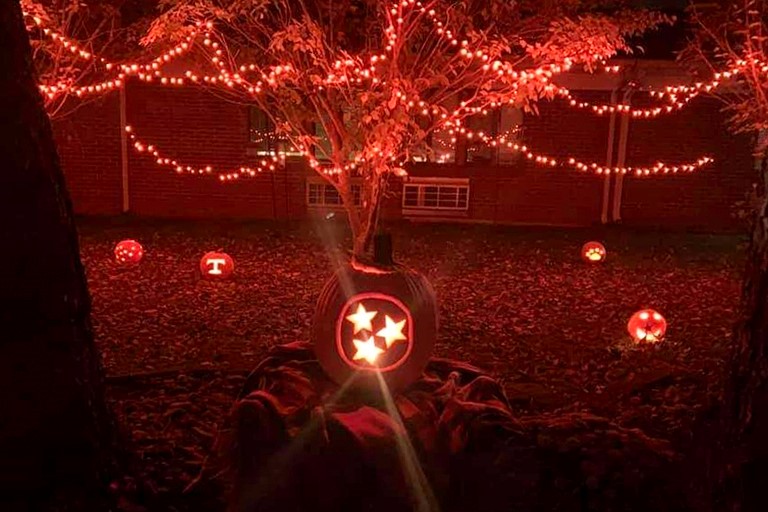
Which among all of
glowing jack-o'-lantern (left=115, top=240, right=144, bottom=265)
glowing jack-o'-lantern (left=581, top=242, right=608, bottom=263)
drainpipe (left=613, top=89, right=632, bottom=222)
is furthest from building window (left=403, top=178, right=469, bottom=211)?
glowing jack-o'-lantern (left=115, top=240, right=144, bottom=265)

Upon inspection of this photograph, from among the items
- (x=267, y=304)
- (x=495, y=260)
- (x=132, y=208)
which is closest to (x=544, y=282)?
(x=495, y=260)

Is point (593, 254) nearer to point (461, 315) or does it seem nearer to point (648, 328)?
point (461, 315)

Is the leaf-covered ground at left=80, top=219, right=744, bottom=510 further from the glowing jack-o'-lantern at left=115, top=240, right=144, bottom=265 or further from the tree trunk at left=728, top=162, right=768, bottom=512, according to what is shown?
the tree trunk at left=728, top=162, right=768, bottom=512

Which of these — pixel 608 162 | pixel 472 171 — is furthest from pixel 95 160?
pixel 608 162

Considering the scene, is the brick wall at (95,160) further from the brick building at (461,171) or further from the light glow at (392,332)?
the light glow at (392,332)

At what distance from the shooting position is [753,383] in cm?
303

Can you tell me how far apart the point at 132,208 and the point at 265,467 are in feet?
39.6

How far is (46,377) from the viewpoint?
335 cm

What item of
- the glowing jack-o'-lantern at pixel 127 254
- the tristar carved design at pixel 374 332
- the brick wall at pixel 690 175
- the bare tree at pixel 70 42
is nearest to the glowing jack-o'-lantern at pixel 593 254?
the brick wall at pixel 690 175

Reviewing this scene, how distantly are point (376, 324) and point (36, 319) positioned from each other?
1.61 meters

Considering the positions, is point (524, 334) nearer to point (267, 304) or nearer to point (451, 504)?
point (267, 304)

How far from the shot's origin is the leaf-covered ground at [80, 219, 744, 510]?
16.0 feet

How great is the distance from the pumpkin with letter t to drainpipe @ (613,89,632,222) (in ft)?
35.0

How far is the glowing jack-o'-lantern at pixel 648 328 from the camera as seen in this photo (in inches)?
259
